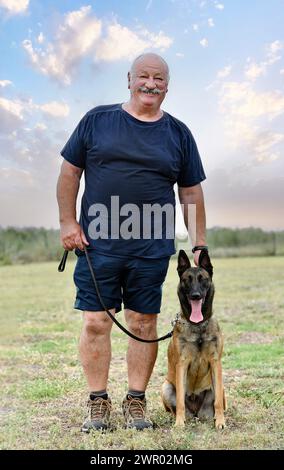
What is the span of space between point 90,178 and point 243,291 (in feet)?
38.7

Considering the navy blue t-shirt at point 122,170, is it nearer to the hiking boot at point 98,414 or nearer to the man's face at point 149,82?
the man's face at point 149,82

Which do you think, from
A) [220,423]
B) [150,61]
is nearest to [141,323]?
[220,423]

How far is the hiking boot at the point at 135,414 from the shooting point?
541 cm

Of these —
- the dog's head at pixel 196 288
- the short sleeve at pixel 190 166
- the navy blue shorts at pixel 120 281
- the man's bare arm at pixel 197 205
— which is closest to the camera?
the navy blue shorts at pixel 120 281

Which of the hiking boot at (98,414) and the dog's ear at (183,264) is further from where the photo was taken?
the dog's ear at (183,264)

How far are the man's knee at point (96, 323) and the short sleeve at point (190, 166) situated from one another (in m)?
1.26

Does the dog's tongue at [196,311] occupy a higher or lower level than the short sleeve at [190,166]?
lower

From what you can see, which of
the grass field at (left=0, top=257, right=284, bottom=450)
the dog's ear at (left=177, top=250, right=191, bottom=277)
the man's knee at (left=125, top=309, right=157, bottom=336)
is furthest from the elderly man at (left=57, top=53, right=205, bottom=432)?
the grass field at (left=0, top=257, right=284, bottom=450)

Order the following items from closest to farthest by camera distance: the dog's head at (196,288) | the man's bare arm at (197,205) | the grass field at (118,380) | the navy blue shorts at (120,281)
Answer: the grass field at (118,380) → the navy blue shorts at (120,281) → the dog's head at (196,288) → the man's bare arm at (197,205)

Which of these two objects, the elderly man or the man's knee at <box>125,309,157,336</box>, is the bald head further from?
the man's knee at <box>125,309,157,336</box>

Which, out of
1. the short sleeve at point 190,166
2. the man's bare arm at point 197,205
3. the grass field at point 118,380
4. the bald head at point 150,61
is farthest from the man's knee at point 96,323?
the bald head at point 150,61

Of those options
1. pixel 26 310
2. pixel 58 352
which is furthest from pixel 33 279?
pixel 58 352

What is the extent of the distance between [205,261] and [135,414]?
1317mm
